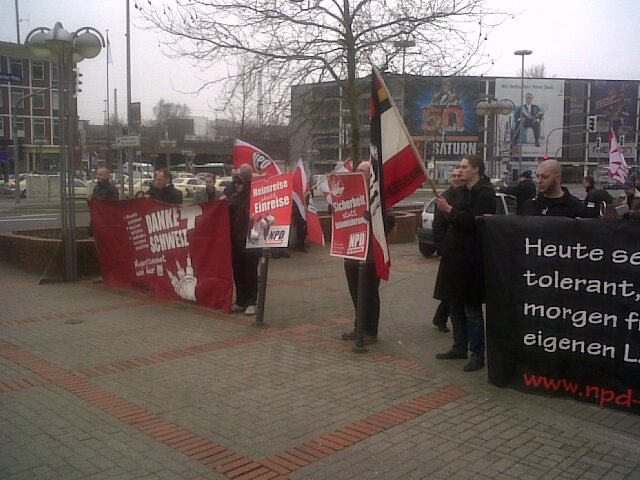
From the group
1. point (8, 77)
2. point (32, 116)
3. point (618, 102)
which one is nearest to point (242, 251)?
point (8, 77)

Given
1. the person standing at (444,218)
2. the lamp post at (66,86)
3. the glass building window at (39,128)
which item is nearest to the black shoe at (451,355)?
the person standing at (444,218)

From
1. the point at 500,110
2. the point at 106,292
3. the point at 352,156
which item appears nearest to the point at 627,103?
the point at 500,110

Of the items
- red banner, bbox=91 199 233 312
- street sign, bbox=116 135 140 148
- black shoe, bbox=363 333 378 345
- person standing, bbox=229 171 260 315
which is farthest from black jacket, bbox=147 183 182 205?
street sign, bbox=116 135 140 148

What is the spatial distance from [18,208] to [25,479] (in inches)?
1319

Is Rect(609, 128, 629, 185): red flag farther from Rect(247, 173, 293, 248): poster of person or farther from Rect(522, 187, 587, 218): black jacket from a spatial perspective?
Rect(522, 187, 587, 218): black jacket

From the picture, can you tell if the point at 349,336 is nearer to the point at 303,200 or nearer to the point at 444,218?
the point at 444,218

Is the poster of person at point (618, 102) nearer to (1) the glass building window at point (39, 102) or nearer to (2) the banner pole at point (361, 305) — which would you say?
(1) the glass building window at point (39, 102)

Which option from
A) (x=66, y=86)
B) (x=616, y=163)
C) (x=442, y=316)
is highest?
(x=66, y=86)

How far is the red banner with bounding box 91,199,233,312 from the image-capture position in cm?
831

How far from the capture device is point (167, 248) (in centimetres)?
909

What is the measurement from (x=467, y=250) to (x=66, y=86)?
323 inches

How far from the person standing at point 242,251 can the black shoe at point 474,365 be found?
10.9 feet

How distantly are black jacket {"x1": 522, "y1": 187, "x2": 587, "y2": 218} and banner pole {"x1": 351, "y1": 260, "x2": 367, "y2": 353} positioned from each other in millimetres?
1738

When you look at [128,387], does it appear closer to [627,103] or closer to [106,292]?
[106,292]
